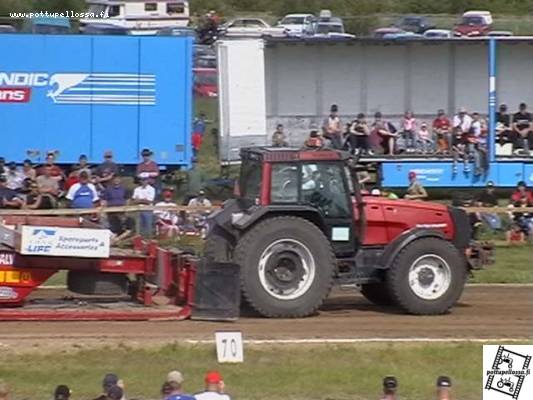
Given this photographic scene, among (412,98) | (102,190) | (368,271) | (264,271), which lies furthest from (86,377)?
(412,98)

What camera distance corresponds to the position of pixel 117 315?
16.9 m

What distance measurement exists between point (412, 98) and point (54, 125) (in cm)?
870

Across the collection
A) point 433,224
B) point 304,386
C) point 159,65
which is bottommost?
point 304,386

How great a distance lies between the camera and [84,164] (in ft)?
88.1

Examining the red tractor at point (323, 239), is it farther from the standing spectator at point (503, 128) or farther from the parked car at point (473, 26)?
the parked car at point (473, 26)

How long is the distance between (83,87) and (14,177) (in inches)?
137

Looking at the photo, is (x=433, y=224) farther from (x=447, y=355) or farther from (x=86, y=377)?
(x=86, y=377)

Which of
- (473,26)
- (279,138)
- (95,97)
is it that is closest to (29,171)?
(95,97)

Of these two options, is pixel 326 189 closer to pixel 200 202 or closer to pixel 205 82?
pixel 200 202

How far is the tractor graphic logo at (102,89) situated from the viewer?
2883 centimetres

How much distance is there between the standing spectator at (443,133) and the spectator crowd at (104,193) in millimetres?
5981

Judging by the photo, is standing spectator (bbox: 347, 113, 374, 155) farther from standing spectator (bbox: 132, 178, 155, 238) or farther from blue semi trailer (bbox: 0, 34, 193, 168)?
standing spectator (bbox: 132, 178, 155, 238)

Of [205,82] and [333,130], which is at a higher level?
[205,82]

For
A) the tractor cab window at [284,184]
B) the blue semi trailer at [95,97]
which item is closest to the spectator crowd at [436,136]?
the blue semi trailer at [95,97]
